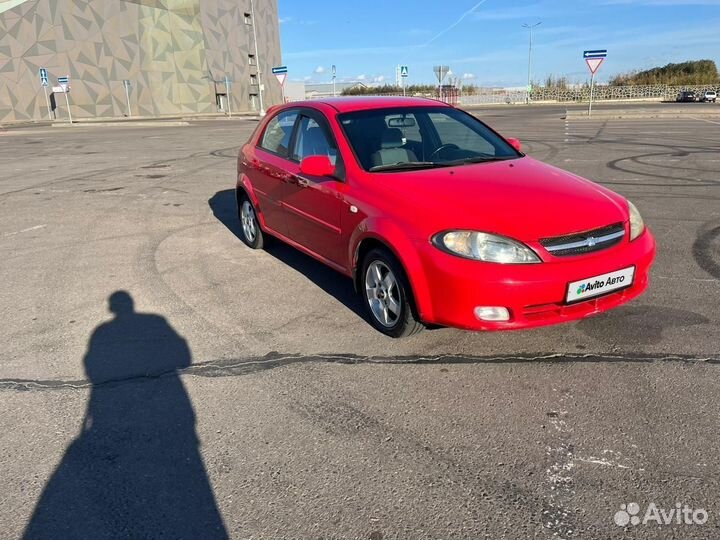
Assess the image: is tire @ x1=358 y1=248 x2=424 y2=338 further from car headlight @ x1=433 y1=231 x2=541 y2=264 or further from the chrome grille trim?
the chrome grille trim

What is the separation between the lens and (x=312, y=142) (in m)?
4.93

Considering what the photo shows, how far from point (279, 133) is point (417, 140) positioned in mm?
1651

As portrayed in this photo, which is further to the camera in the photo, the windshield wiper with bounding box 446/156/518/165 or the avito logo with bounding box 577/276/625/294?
the windshield wiper with bounding box 446/156/518/165

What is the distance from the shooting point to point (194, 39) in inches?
2088

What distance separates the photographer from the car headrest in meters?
4.52

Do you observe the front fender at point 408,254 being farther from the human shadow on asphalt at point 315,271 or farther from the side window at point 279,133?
Answer: the side window at point 279,133

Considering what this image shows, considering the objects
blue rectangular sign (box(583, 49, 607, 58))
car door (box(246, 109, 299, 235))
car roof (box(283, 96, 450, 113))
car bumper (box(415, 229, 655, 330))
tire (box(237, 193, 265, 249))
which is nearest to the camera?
car bumper (box(415, 229, 655, 330))

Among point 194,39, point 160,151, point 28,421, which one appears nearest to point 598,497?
point 28,421

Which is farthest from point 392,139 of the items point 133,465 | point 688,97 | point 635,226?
point 688,97

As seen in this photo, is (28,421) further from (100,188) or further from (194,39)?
(194,39)

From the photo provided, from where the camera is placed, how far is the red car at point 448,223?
11.0 feet

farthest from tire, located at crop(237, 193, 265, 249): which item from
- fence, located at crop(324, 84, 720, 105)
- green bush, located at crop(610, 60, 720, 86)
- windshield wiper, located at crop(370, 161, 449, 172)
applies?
green bush, located at crop(610, 60, 720, 86)

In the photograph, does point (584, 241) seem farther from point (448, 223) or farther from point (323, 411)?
point (323, 411)

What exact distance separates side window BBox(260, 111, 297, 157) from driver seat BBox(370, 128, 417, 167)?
3.88 ft
